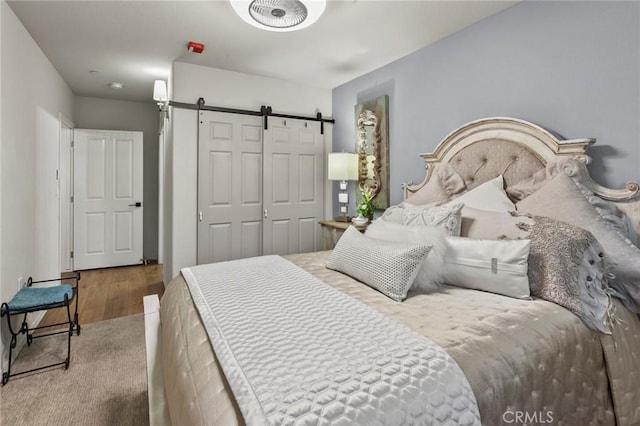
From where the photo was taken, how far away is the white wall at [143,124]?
15.8ft

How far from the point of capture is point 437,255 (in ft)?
5.28

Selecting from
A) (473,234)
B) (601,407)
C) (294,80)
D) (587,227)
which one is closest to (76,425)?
(473,234)

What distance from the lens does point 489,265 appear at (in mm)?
1532

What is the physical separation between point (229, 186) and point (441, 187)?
2.22 m

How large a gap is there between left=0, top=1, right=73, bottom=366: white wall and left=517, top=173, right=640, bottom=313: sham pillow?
10.7 ft

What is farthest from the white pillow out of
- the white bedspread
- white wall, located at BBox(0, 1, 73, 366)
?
white wall, located at BBox(0, 1, 73, 366)

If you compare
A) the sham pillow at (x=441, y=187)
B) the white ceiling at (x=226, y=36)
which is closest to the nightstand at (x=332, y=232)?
the sham pillow at (x=441, y=187)

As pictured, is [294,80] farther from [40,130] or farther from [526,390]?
[526,390]

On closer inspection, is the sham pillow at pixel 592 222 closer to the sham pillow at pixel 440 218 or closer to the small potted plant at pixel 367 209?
the sham pillow at pixel 440 218

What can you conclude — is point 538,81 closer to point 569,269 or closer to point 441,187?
point 441,187

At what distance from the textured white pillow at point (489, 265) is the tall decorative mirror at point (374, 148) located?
1.84 meters

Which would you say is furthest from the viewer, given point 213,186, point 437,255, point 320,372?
point 213,186

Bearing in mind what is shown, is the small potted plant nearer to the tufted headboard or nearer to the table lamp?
the table lamp

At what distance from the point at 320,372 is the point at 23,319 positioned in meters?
2.82
